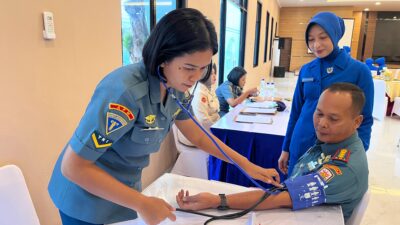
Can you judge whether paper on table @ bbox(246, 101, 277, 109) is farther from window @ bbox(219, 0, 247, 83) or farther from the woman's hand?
the woman's hand

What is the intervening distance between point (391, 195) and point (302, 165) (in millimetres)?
1918

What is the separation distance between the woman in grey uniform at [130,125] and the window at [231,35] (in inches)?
138

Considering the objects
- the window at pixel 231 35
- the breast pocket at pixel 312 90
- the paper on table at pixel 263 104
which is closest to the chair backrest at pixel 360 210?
the breast pocket at pixel 312 90

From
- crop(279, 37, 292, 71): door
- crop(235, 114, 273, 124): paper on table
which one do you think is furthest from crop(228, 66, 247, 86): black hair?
crop(279, 37, 292, 71): door

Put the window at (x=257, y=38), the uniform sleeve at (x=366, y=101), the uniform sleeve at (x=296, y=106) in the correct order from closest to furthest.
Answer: the uniform sleeve at (x=366, y=101)
the uniform sleeve at (x=296, y=106)
the window at (x=257, y=38)

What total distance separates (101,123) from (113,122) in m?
0.03

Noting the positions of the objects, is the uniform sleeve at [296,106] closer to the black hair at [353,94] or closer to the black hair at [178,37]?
the black hair at [353,94]

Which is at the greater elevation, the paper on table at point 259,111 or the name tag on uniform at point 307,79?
the name tag on uniform at point 307,79

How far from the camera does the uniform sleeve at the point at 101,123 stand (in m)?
0.72

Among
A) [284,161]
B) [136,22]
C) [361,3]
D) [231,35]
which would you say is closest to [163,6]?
[136,22]

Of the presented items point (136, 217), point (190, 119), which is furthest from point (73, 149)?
point (190, 119)

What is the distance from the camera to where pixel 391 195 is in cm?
262

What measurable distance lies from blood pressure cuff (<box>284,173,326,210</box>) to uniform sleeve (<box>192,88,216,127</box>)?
1595 mm

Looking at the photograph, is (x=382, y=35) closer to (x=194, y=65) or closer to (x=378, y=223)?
(x=378, y=223)
